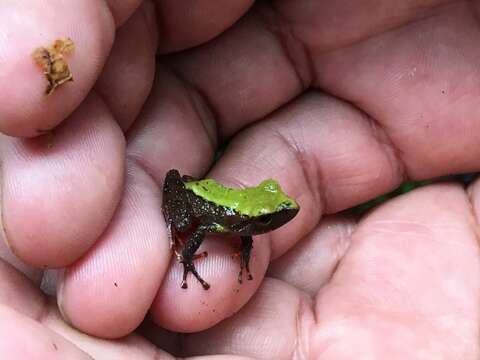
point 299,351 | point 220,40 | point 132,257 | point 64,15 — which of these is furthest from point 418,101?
point 64,15

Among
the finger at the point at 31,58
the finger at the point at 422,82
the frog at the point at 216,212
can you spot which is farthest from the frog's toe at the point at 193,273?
the finger at the point at 422,82

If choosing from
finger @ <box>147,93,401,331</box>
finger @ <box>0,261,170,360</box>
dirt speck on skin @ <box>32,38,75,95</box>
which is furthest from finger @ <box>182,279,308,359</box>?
dirt speck on skin @ <box>32,38,75,95</box>

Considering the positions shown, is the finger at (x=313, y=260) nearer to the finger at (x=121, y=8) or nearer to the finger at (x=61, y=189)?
the finger at (x=61, y=189)

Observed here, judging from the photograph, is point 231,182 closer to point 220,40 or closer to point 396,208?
point 220,40

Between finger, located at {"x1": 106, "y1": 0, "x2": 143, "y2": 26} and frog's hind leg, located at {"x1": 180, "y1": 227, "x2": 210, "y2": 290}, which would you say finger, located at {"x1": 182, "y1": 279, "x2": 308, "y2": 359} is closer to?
frog's hind leg, located at {"x1": 180, "y1": 227, "x2": 210, "y2": 290}

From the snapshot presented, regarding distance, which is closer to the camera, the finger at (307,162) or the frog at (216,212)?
the frog at (216,212)
